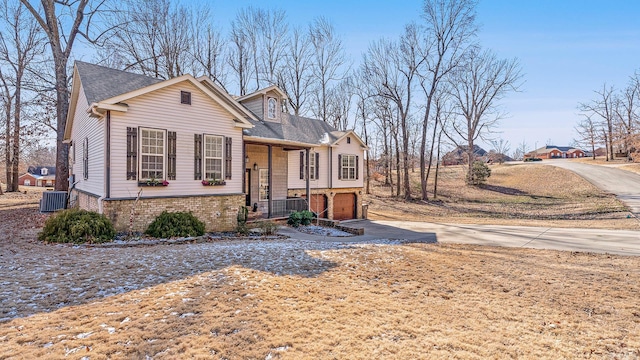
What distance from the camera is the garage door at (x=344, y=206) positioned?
70.9 ft

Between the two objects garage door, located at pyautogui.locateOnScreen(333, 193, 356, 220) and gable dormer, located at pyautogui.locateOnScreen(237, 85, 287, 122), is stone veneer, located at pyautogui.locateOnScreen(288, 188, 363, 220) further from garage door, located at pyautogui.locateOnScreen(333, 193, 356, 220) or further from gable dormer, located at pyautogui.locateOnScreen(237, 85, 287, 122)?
gable dormer, located at pyautogui.locateOnScreen(237, 85, 287, 122)

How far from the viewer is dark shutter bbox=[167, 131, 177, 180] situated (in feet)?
37.3

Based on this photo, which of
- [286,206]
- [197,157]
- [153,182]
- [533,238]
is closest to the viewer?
[153,182]

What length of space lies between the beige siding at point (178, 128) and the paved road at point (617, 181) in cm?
2256

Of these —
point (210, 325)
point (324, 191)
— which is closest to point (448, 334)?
point (210, 325)

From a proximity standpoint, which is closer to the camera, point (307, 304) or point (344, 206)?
point (307, 304)

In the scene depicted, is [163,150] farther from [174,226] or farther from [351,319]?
[351,319]

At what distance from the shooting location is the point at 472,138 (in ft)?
126

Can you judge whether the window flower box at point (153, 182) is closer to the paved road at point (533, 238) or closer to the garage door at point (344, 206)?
the paved road at point (533, 238)

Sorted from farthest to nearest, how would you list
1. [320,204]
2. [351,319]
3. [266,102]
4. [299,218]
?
[320,204], [266,102], [299,218], [351,319]

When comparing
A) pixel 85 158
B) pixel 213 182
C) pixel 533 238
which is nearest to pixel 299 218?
pixel 213 182

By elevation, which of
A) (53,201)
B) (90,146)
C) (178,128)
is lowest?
(53,201)

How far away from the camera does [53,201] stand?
15727 mm

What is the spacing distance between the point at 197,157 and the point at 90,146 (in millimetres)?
4416
